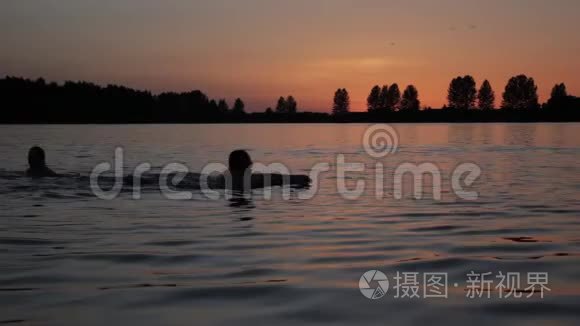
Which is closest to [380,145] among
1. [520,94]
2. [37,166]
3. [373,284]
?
[37,166]

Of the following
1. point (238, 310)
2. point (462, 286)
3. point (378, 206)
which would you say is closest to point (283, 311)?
point (238, 310)

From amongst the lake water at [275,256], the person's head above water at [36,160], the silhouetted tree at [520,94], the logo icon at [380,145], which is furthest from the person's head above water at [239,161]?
the silhouetted tree at [520,94]

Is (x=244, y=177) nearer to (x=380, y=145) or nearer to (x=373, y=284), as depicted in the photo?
(x=373, y=284)

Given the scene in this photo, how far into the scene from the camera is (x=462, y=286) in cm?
545

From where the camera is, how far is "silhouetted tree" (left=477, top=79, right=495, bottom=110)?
6230 inches

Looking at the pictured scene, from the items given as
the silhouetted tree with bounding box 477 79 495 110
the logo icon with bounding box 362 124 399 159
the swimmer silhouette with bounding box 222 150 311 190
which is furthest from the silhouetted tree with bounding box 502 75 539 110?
the swimmer silhouette with bounding box 222 150 311 190

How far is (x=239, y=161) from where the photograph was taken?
14984 mm

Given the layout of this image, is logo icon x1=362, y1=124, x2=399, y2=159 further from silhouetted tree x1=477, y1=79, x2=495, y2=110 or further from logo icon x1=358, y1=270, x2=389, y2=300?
silhouetted tree x1=477, y1=79, x2=495, y2=110

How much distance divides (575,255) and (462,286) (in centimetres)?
217

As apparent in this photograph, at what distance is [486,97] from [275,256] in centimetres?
16283

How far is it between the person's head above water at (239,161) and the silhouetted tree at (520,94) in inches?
5895

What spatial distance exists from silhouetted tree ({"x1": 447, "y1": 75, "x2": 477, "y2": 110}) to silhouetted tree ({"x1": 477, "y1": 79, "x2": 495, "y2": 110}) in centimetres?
191

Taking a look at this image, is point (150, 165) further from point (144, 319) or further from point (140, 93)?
point (140, 93)

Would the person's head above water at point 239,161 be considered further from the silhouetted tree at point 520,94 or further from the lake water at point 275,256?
the silhouetted tree at point 520,94
